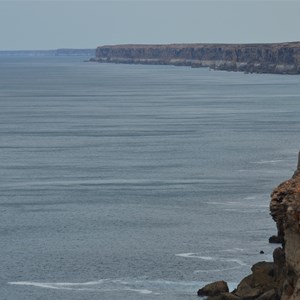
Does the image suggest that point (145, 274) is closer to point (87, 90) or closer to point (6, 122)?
point (6, 122)

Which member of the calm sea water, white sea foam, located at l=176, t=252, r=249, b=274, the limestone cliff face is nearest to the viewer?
the limestone cliff face

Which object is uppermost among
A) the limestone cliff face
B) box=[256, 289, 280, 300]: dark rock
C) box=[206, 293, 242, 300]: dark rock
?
the limestone cliff face

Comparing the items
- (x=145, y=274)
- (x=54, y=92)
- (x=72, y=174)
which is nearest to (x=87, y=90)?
(x=54, y=92)

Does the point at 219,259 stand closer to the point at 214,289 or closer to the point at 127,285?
the point at 127,285

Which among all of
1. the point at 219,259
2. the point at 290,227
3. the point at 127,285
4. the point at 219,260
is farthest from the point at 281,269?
the point at 219,259

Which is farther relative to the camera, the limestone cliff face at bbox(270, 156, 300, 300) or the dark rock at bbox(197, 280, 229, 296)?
the dark rock at bbox(197, 280, 229, 296)

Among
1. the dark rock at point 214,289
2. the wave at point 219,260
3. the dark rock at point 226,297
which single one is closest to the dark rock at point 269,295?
the dark rock at point 226,297

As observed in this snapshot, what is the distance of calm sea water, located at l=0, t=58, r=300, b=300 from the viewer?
127 ft

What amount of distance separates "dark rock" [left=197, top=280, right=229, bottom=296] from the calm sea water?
1.33 meters

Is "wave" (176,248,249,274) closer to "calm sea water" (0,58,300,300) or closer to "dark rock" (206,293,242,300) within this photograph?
"calm sea water" (0,58,300,300)

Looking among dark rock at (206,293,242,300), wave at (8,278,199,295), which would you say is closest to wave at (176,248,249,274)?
wave at (8,278,199,295)

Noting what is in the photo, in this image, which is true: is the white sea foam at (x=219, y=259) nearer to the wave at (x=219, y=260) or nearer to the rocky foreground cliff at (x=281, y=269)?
the wave at (x=219, y=260)

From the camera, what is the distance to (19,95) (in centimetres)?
14838

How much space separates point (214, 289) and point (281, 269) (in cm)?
276
